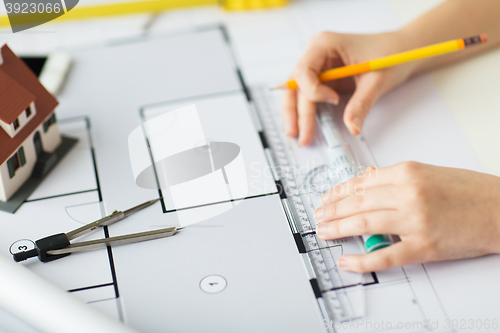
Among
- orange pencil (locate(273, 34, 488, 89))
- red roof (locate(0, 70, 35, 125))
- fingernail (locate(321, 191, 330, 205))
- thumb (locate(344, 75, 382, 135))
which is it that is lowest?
fingernail (locate(321, 191, 330, 205))

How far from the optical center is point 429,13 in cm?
79

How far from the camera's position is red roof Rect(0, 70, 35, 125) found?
1.81ft

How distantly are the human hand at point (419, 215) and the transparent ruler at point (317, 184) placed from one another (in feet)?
0.05

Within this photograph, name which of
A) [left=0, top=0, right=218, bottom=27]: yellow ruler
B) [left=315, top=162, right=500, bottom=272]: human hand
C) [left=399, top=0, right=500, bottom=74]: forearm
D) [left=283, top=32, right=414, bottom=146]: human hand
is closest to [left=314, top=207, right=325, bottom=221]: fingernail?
[left=315, top=162, right=500, bottom=272]: human hand

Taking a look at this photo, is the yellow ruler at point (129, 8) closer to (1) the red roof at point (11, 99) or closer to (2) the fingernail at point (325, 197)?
(1) the red roof at point (11, 99)

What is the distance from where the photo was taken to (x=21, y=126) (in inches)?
22.8

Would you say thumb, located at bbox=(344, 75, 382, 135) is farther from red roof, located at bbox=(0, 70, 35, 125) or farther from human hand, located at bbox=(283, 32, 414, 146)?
red roof, located at bbox=(0, 70, 35, 125)

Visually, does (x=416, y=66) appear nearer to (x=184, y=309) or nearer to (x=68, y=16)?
(x=184, y=309)

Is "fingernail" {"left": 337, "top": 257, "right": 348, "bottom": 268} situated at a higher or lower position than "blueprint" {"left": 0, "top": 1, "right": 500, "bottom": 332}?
lower

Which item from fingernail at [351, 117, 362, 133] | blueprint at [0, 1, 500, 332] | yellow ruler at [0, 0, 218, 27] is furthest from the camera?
yellow ruler at [0, 0, 218, 27]

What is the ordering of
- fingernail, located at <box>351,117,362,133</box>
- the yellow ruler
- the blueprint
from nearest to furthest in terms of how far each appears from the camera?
1. the blueprint
2. fingernail, located at <box>351,117,362,133</box>
3. the yellow ruler

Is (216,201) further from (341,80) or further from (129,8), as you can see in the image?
(129,8)

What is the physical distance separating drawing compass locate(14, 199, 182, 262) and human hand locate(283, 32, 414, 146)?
0.27m

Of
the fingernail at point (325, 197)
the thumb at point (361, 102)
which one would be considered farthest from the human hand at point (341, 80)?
the fingernail at point (325, 197)
